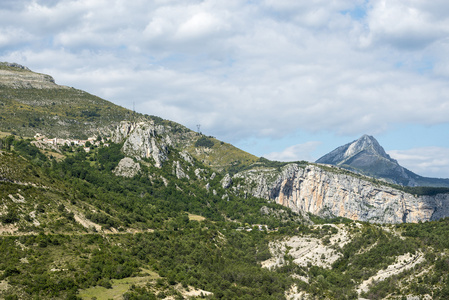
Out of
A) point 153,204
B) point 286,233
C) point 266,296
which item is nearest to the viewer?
point 266,296

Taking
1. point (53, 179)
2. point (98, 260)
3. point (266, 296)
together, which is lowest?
point (266, 296)

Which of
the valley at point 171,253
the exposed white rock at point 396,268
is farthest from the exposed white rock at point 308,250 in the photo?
the exposed white rock at point 396,268

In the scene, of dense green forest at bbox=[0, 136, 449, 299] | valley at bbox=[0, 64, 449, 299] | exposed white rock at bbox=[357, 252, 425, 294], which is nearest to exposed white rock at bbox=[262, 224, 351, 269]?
valley at bbox=[0, 64, 449, 299]

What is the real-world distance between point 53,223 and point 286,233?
96.8 meters

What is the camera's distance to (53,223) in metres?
98.6

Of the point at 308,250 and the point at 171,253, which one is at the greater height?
the point at 308,250

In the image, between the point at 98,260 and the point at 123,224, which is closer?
the point at 98,260

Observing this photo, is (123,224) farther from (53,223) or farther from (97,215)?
(53,223)

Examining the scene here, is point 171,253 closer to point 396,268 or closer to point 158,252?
point 158,252

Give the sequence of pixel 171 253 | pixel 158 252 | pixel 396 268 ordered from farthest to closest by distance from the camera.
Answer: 1. pixel 171 253
2. pixel 396 268
3. pixel 158 252

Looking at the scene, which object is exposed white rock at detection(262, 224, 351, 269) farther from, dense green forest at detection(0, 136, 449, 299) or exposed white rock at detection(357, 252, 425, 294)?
exposed white rock at detection(357, 252, 425, 294)

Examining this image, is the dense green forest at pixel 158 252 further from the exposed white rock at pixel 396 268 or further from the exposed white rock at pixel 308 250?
the exposed white rock at pixel 396 268

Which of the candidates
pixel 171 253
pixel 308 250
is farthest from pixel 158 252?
pixel 308 250

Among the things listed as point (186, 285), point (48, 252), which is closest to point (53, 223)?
point (48, 252)
